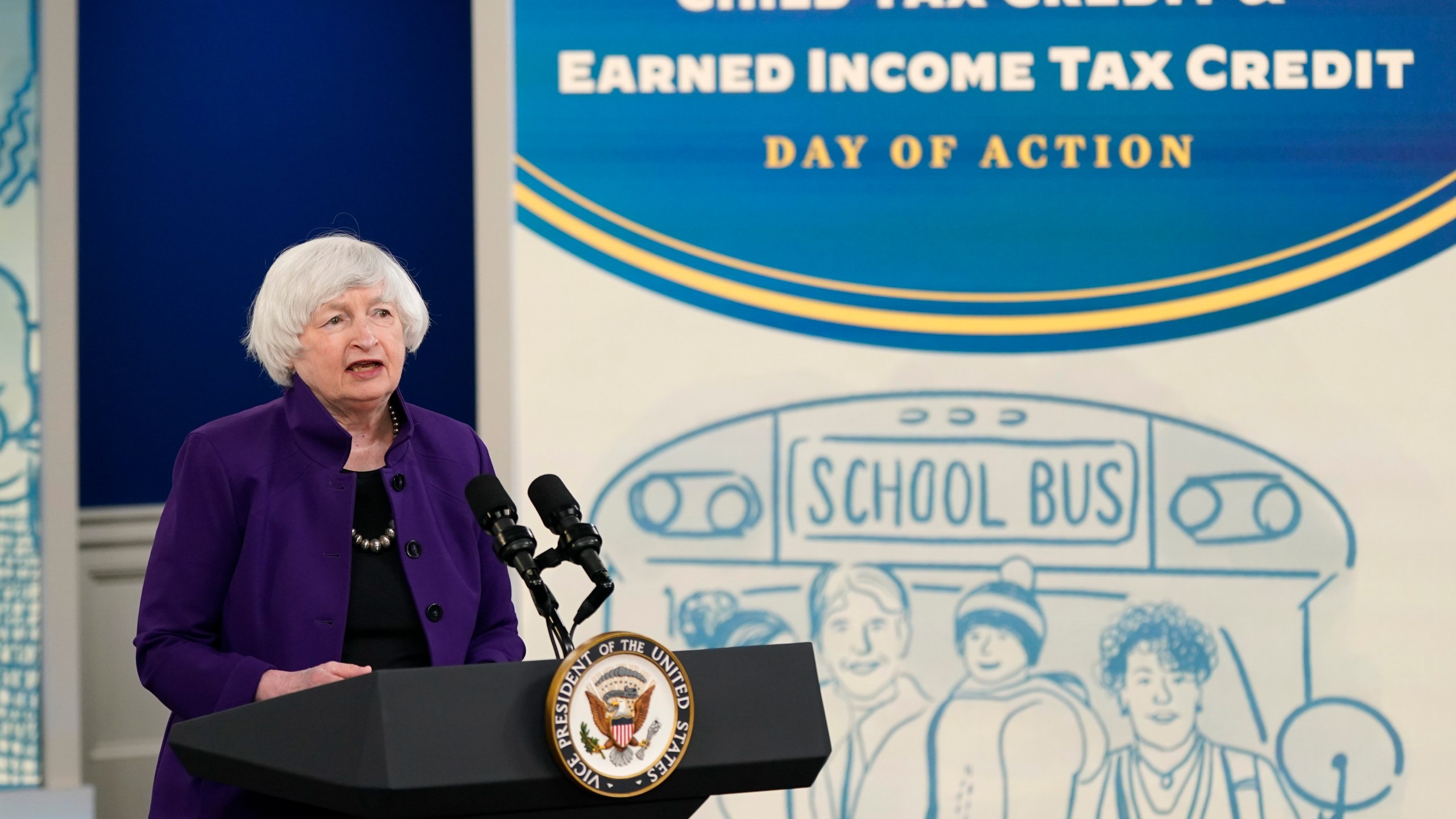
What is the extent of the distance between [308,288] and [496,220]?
4.25 feet

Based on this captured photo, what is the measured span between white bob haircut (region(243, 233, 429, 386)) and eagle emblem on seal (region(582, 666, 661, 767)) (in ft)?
2.04

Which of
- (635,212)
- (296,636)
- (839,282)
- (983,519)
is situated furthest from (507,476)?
(296,636)

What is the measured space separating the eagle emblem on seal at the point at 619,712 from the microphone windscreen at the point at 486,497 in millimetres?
215

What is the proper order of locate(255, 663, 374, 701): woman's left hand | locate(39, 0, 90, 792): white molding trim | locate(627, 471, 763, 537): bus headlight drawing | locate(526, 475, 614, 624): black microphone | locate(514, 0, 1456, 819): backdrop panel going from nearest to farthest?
1. locate(526, 475, 614, 624): black microphone
2. locate(255, 663, 374, 701): woman's left hand
3. locate(514, 0, 1456, 819): backdrop panel
4. locate(627, 471, 763, 537): bus headlight drawing
5. locate(39, 0, 90, 792): white molding trim

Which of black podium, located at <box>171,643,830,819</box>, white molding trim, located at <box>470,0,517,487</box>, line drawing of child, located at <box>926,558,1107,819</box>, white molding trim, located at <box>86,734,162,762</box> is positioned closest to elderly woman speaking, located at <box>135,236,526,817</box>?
black podium, located at <box>171,643,830,819</box>

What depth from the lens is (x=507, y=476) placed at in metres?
2.74

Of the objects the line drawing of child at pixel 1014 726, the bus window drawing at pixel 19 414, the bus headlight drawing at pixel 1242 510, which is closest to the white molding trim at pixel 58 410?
the bus window drawing at pixel 19 414

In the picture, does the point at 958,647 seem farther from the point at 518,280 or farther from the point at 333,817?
the point at 333,817

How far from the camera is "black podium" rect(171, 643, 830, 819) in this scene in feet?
3.47

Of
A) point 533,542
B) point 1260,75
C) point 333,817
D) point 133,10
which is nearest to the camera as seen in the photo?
point 533,542

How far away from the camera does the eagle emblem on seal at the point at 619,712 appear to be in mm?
1101

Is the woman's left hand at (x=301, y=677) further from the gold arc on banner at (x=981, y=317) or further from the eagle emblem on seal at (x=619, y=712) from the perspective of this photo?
the gold arc on banner at (x=981, y=317)

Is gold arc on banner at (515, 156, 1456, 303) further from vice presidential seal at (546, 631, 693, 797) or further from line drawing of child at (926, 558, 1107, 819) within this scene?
vice presidential seal at (546, 631, 693, 797)

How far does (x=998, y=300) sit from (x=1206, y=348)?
0.42 metres
